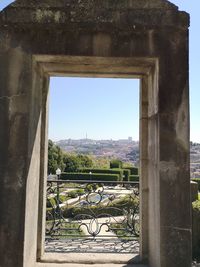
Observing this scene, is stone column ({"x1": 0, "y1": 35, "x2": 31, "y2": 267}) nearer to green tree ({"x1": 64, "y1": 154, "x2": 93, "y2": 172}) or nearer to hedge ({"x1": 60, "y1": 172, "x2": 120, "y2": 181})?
hedge ({"x1": 60, "y1": 172, "x2": 120, "y2": 181})

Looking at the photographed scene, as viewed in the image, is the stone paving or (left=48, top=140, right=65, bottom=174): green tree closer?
the stone paving

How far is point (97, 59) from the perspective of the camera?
3.38 m

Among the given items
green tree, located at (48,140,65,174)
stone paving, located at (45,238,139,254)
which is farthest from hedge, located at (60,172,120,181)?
stone paving, located at (45,238,139,254)

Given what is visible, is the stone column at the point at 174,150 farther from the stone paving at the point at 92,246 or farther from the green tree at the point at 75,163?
the green tree at the point at 75,163

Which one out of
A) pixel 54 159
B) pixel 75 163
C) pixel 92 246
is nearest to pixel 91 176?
pixel 54 159

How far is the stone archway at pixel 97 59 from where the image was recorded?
3107 millimetres

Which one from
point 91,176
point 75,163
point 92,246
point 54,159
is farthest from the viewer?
point 75,163

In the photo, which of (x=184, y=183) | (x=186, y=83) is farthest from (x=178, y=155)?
(x=186, y=83)

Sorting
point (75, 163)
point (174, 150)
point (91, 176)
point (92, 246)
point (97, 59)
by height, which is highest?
point (97, 59)

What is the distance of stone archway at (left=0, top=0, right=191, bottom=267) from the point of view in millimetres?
3107

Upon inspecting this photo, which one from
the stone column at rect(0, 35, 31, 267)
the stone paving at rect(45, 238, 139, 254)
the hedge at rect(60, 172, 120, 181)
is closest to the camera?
the stone column at rect(0, 35, 31, 267)

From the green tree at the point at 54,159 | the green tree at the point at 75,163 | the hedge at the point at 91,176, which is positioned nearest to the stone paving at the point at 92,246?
the hedge at the point at 91,176

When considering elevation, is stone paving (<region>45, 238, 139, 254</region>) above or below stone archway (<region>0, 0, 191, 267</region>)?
below

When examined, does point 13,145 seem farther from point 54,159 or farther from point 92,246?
point 54,159
